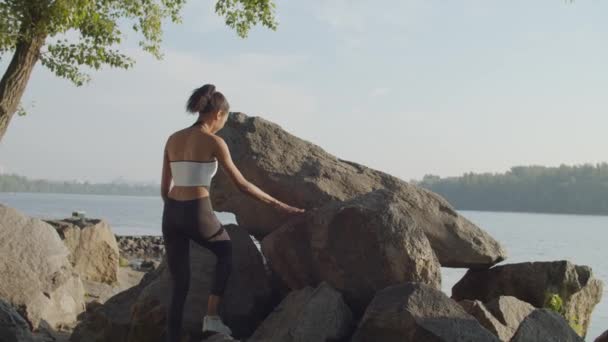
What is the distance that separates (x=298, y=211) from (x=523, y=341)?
274 centimetres

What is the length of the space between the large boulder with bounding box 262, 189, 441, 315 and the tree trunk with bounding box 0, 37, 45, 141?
9887 millimetres

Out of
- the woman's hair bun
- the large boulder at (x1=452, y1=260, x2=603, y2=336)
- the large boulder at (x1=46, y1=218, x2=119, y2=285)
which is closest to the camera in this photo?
the woman's hair bun

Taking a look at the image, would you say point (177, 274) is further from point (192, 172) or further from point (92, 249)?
point (92, 249)

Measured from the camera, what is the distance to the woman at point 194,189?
290 inches

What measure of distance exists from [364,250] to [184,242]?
79.4 inches

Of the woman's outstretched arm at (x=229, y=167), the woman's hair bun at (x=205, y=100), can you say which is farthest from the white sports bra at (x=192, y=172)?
the woman's hair bun at (x=205, y=100)

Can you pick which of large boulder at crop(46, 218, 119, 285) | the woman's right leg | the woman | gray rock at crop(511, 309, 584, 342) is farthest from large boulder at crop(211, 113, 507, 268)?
large boulder at crop(46, 218, 119, 285)

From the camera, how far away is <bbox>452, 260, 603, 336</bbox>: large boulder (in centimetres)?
1047

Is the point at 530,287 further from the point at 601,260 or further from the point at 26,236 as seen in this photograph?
the point at 601,260

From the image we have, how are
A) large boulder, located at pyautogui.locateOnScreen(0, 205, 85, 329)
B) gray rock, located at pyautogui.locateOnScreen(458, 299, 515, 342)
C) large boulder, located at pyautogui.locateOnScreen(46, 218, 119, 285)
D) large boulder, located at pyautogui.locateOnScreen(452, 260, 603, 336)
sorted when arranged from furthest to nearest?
large boulder, located at pyautogui.locateOnScreen(46, 218, 119, 285)
large boulder, located at pyautogui.locateOnScreen(452, 260, 603, 336)
large boulder, located at pyautogui.locateOnScreen(0, 205, 85, 329)
gray rock, located at pyautogui.locateOnScreen(458, 299, 515, 342)

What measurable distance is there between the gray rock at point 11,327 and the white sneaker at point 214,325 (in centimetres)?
202

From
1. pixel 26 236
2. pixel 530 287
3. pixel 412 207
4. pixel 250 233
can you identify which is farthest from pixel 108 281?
pixel 530 287

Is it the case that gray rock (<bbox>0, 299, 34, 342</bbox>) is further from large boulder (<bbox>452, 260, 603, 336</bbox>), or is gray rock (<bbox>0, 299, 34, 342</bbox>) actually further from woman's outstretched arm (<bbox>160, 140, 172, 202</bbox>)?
large boulder (<bbox>452, 260, 603, 336</bbox>)

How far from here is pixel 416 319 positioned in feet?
23.6
